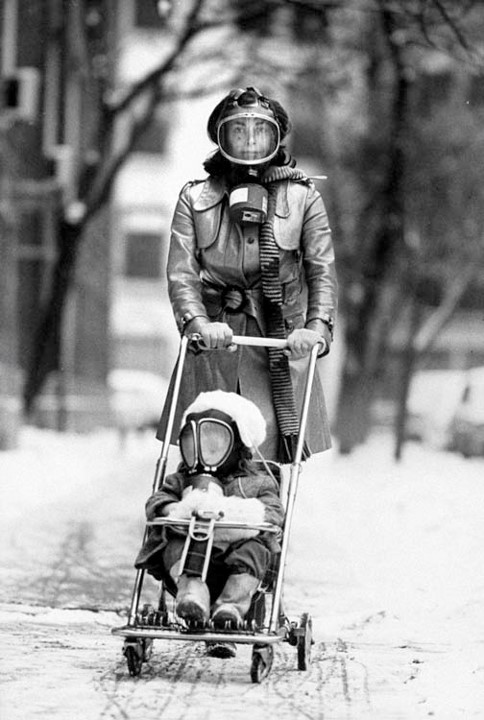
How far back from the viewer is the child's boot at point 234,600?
5.83 metres

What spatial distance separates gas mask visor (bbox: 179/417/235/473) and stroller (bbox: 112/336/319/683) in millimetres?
222

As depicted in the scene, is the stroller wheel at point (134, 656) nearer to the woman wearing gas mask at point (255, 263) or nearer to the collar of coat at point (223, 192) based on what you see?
the woman wearing gas mask at point (255, 263)

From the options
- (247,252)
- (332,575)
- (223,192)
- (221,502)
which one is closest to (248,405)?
(221,502)

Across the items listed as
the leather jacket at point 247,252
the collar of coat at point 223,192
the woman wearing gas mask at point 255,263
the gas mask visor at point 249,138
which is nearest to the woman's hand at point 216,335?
the woman wearing gas mask at point 255,263

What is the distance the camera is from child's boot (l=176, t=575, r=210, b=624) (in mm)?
5773

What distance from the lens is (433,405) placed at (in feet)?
104

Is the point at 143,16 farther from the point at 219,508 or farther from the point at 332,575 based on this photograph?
the point at 219,508

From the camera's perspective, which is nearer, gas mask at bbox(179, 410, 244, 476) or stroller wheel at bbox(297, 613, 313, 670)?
gas mask at bbox(179, 410, 244, 476)

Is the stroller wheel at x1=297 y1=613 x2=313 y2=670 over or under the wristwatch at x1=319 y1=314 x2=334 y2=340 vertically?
under

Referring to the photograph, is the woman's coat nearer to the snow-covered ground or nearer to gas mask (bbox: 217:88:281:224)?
gas mask (bbox: 217:88:281:224)

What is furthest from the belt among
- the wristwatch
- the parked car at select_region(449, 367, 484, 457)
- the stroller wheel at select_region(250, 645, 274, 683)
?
the parked car at select_region(449, 367, 484, 457)

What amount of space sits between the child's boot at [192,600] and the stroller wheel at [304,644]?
1.78 ft

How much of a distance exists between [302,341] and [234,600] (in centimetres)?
112

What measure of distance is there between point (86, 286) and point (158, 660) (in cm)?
2460
